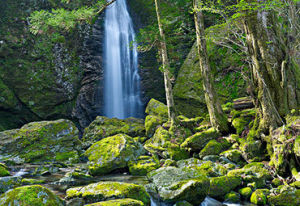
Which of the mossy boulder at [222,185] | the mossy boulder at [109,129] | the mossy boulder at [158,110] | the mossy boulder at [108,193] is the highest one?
the mossy boulder at [158,110]

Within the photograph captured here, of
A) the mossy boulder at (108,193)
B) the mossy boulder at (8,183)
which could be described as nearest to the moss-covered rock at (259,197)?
the mossy boulder at (108,193)

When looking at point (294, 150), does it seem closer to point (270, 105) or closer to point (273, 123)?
point (273, 123)

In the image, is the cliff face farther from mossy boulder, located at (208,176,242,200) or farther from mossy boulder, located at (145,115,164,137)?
mossy boulder, located at (208,176,242,200)

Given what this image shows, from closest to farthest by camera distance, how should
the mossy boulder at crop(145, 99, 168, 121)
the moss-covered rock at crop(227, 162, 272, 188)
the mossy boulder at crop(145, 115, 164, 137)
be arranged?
1. the moss-covered rock at crop(227, 162, 272, 188)
2. the mossy boulder at crop(145, 115, 164, 137)
3. the mossy boulder at crop(145, 99, 168, 121)

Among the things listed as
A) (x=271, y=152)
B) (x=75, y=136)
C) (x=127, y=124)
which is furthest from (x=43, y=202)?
(x=127, y=124)

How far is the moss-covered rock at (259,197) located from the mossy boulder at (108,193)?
2.17 meters

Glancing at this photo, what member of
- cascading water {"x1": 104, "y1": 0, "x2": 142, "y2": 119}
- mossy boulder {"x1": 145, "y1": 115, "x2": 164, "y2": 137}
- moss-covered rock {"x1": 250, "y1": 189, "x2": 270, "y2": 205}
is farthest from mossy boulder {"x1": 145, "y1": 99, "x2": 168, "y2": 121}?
moss-covered rock {"x1": 250, "y1": 189, "x2": 270, "y2": 205}

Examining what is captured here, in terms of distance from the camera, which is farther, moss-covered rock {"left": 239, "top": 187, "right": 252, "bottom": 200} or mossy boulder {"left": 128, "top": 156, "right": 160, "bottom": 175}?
mossy boulder {"left": 128, "top": 156, "right": 160, "bottom": 175}

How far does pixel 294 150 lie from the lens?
499 centimetres

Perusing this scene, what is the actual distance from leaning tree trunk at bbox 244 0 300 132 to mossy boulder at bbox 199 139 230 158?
Answer: 1617mm

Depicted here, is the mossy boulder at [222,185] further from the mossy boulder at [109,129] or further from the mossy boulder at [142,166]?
the mossy boulder at [109,129]

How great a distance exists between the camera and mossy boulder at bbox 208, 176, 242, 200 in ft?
15.8

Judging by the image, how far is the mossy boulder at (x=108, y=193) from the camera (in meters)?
3.99

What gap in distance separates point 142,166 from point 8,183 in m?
3.45
